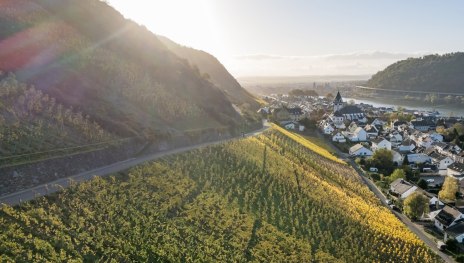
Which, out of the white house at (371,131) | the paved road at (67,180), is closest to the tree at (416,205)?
the paved road at (67,180)

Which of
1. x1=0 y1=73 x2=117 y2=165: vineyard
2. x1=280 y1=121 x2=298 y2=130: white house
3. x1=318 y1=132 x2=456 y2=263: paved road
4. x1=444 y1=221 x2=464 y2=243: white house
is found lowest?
x1=318 y1=132 x2=456 y2=263: paved road

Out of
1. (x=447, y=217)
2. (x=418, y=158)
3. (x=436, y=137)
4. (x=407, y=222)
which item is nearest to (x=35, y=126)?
(x=407, y=222)

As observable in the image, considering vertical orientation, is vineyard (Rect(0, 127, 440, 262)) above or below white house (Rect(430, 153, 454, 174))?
above

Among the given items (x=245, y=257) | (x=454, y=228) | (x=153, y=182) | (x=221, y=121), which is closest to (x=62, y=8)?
(x=221, y=121)

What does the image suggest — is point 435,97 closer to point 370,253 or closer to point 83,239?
point 370,253

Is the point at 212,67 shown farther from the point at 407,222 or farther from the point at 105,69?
the point at 407,222

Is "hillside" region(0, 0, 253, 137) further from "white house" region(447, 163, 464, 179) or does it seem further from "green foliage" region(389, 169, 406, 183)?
"white house" region(447, 163, 464, 179)

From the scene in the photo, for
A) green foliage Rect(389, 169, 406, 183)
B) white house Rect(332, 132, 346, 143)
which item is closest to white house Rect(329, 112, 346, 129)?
white house Rect(332, 132, 346, 143)
